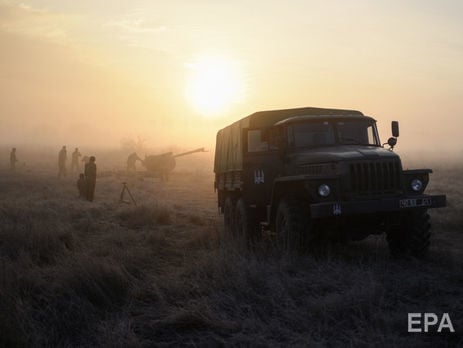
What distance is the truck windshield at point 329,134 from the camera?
8.41 meters

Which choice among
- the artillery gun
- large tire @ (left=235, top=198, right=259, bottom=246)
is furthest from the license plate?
the artillery gun

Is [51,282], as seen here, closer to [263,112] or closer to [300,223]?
[300,223]

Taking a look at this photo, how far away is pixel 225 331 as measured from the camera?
181 inches

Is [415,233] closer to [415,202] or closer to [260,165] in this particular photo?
[415,202]

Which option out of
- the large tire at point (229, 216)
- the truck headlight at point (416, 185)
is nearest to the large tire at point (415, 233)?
the truck headlight at point (416, 185)

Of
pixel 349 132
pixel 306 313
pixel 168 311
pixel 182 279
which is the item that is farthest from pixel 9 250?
pixel 349 132

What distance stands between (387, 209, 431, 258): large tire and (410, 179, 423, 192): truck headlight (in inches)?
14.0

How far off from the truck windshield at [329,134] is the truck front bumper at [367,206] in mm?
1670

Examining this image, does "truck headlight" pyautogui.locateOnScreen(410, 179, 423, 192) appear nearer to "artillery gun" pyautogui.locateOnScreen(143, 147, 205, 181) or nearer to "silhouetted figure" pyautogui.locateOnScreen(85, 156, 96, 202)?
"silhouetted figure" pyautogui.locateOnScreen(85, 156, 96, 202)

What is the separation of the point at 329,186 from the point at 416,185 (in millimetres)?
1569

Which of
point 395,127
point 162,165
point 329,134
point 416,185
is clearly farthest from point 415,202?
point 162,165

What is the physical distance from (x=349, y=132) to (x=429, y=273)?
9.49ft

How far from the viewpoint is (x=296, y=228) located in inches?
285

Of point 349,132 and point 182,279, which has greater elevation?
point 349,132
